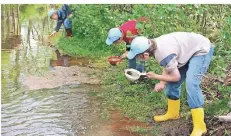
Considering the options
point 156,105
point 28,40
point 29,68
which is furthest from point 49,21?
point 156,105

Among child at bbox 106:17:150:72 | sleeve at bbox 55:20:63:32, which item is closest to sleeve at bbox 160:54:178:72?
child at bbox 106:17:150:72

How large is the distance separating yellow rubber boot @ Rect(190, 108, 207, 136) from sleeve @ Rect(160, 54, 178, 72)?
243 millimetres

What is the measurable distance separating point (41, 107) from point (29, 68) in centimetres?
77

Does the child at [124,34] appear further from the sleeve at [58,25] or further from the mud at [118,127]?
the sleeve at [58,25]

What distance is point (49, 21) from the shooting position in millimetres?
4195

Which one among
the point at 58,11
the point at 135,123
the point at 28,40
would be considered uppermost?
the point at 58,11

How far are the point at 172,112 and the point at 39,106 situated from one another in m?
0.79

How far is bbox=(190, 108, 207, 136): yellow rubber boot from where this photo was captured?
2.40 meters

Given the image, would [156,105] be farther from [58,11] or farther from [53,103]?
[58,11]

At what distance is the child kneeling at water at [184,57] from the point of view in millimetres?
2373

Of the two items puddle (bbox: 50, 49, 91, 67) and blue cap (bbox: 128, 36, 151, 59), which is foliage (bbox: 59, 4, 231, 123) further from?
blue cap (bbox: 128, 36, 151, 59)

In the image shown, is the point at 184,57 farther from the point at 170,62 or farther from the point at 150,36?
the point at 150,36

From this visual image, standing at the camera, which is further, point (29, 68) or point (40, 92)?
point (29, 68)

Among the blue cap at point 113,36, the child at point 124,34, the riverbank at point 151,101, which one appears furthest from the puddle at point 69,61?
the blue cap at point 113,36
